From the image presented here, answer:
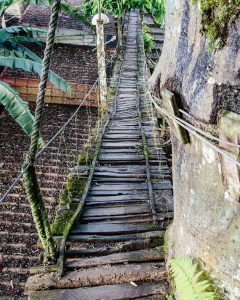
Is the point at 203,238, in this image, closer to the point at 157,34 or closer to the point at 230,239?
the point at 230,239

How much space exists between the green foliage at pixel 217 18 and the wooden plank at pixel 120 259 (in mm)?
1616

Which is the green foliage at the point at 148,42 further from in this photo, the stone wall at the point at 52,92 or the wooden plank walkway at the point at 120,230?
the wooden plank walkway at the point at 120,230

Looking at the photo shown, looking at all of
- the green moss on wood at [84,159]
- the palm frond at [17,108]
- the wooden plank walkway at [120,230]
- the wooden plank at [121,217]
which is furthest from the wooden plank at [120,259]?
the palm frond at [17,108]

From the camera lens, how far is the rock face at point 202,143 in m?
1.30

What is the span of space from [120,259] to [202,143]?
4.10ft

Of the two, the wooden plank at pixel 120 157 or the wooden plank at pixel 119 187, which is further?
the wooden plank at pixel 120 157

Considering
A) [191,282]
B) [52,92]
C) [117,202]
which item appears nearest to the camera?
[191,282]

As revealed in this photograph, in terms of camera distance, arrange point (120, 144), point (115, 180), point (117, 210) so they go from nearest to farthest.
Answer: point (117, 210) < point (115, 180) < point (120, 144)

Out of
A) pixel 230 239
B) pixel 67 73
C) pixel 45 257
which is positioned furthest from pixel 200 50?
pixel 67 73

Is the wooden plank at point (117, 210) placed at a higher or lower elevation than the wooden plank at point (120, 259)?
lower

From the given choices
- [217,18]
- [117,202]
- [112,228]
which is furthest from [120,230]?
[217,18]

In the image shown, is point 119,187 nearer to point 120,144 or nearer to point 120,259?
point 120,144

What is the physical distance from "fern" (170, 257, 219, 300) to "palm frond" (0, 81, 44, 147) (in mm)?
3980

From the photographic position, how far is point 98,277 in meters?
2.22
